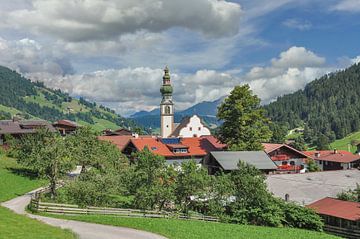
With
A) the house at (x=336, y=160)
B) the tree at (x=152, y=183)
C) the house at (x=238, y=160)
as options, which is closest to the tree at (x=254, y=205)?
the tree at (x=152, y=183)

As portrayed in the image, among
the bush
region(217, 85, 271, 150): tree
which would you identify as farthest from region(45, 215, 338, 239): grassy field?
region(217, 85, 271, 150): tree

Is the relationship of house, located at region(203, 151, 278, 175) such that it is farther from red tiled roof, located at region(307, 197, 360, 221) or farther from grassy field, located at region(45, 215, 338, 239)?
grassy field, located at region(45, 215, 338, 239)

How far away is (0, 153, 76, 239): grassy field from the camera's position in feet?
75.8

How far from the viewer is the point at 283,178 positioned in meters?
55.1

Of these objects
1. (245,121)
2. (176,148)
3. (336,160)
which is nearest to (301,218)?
(245,121)

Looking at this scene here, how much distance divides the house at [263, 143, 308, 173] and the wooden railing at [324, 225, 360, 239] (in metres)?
33.0

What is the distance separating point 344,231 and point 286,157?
36830mm

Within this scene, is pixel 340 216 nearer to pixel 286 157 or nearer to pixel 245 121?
pixel 245 121

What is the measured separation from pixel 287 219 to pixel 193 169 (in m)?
10.2

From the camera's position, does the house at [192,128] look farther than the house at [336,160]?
Yes

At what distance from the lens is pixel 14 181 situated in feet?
154

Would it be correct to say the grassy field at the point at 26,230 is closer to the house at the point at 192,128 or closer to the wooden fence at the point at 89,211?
the wooden fence at the point at 89,211

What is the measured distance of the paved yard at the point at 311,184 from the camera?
Result: 47.0 meters

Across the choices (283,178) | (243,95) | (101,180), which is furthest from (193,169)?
(243,95)
